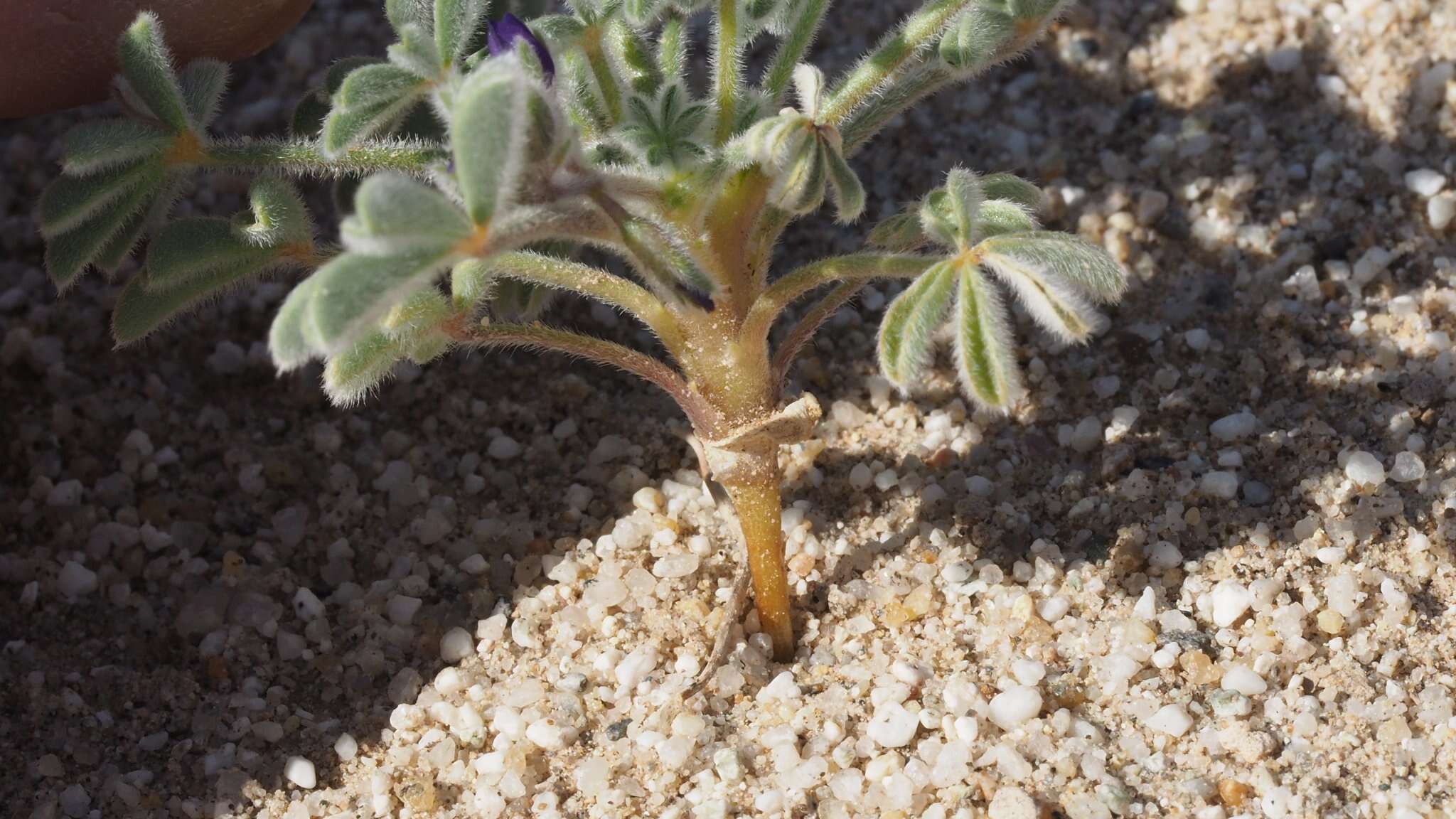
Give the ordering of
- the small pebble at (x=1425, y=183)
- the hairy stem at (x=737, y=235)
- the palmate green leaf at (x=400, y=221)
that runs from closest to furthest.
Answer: the palmate green leaf at (x=400, y=221) < the hairy stem at (x=737, y=235) < the small pebble at (x=1425, y=183)

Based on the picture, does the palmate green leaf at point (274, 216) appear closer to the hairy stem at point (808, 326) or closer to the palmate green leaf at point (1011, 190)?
the hairy stem at point (808, 326)

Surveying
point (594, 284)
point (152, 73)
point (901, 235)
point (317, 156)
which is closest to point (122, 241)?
point (152, 73)

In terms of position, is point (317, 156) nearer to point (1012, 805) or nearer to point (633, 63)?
point (633, 63)

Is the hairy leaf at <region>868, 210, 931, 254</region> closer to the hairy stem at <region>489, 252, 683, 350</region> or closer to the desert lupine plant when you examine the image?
the desert lupine plant

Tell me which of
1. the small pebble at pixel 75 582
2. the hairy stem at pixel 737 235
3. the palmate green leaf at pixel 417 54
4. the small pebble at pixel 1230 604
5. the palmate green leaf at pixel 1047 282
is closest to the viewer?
the palmate green leaf at pixel 1047 282

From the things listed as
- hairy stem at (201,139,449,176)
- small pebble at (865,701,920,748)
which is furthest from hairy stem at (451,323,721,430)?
small pebble at (865,701,920,748)

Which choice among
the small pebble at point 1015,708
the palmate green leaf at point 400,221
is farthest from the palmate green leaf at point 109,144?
the small pebble at point 1015,708
